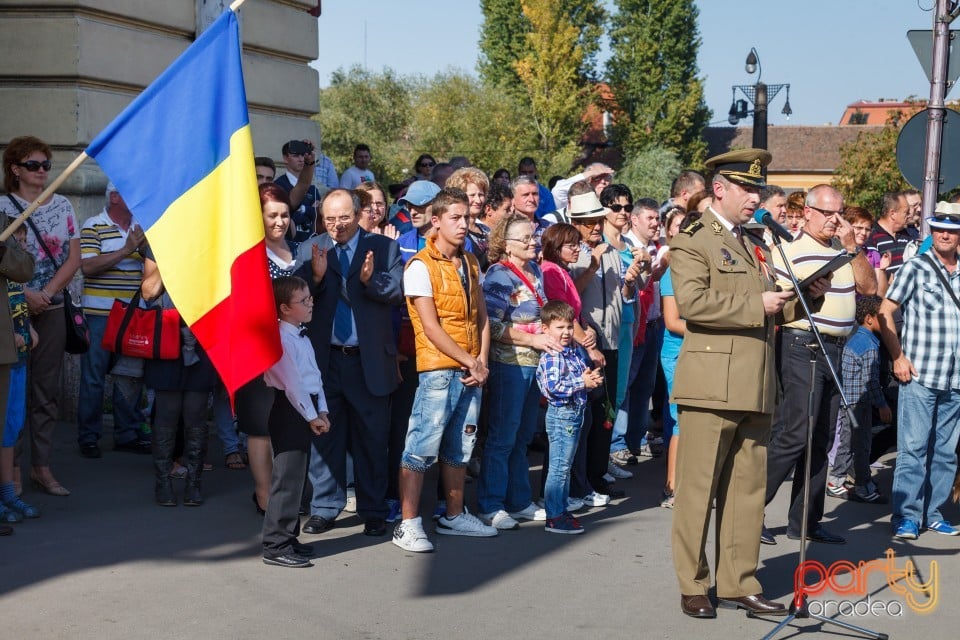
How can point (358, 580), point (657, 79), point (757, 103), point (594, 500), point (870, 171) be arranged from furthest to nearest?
point (657, 79), point (870, 171), point (757, 103), point (594, 500), point (358, 580)

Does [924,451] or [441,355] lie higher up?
[441,355]

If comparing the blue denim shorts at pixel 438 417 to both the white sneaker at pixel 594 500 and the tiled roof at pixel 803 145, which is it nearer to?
the white sneaker at pixel 594 500

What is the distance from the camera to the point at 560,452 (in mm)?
7512

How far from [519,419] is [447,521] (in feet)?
2.56

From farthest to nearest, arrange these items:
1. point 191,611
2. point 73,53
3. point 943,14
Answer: point 943,14
point 73,53
point 191,611

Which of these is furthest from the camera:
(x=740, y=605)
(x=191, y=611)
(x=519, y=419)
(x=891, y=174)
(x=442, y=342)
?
(x=891, y=174)

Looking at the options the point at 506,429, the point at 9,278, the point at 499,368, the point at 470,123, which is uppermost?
the point at 470,123

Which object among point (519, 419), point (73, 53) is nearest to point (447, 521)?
point (519, 419)

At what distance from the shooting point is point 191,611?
5.61 m

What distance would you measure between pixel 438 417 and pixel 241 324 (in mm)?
1812

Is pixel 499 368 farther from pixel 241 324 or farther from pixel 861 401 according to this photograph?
pixel 861 401

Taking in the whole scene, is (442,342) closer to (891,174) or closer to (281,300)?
(281,300)

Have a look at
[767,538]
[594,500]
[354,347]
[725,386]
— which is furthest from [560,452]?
[725,386]

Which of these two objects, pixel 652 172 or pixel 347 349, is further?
pixel 652 172
